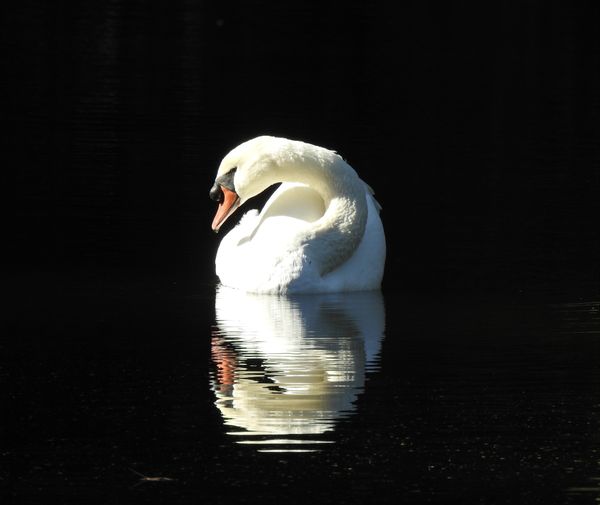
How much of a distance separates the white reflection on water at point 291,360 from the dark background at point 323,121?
44.6 inches

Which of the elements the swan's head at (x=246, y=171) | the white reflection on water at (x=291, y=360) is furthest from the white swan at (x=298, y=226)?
the white reflection on water at (x=291, y=360)

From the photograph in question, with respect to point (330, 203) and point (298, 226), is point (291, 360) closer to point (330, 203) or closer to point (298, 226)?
point (298, 226)

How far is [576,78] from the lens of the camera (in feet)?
90.6

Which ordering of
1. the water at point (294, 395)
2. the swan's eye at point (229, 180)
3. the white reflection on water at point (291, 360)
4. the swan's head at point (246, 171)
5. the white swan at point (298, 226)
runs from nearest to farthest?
the water at point (294, 395)
the white reflection on water at point (291, 360)
the white swan at point (298, 226)
the swan's head at point (246, 171)
the swan's eye at point (229, 180)

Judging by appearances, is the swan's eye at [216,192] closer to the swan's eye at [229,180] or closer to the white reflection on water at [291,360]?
the swan's eye at [229,180]

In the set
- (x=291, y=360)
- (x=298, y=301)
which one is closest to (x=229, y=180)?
(x=298, y=301)

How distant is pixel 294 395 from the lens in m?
10.0

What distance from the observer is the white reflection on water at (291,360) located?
945cm

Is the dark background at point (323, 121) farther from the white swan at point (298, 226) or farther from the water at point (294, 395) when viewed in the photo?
the water at point (294, 395)

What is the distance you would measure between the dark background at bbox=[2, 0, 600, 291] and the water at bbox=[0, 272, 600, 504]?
1.20 m

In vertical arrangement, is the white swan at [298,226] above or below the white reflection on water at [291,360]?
above

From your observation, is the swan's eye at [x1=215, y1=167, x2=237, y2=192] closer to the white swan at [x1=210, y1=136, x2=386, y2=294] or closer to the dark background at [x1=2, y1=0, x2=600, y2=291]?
the white swan at [x1=210, y1=136, x2=386, y2=294]

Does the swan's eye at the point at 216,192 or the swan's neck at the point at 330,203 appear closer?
the swan's neck at the point at 330,203


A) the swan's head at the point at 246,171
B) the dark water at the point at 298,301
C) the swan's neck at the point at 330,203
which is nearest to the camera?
the dark water at the point at 298,301
